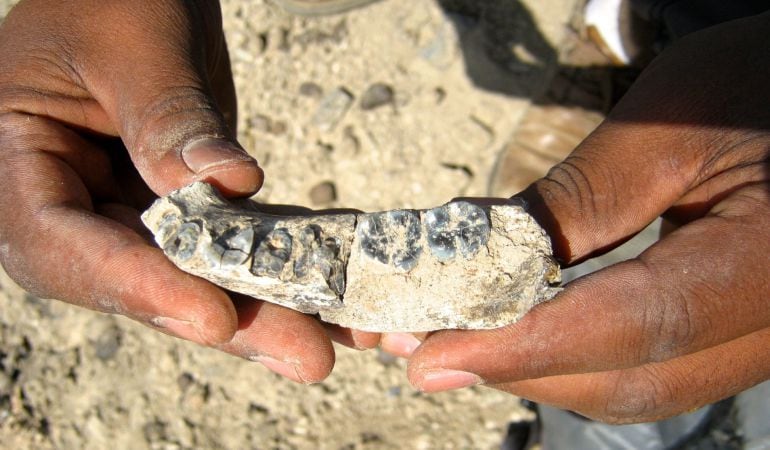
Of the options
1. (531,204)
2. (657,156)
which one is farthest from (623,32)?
(531,204)

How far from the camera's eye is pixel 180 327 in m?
1.82

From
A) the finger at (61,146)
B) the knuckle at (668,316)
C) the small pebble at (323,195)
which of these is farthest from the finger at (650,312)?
the small pebble at (323,195)

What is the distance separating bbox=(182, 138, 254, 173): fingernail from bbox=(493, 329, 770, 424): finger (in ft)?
3.63

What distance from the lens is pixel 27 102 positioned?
2051 mm

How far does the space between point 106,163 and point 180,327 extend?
79 cm

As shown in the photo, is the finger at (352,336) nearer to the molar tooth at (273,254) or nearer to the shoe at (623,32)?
the molar tooth at (273,254)

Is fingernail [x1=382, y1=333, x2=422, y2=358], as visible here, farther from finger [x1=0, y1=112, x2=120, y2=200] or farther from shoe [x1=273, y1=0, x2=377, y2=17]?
shoe [x1=273, y1=0, x2=377, y2=17]

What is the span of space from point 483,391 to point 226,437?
1233 millimetres

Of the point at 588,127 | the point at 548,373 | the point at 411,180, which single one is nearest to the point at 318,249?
the point at 548,373

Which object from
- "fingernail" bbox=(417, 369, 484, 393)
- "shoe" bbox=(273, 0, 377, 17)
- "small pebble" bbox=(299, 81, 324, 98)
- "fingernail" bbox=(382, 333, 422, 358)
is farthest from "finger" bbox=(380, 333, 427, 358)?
"shoe" bbox=(273, 0, 377, 17)

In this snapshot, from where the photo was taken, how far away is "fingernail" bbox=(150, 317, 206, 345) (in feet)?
5.89

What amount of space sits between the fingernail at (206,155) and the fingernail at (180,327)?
0.42 meters

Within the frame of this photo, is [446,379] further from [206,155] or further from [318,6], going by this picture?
[318,6]

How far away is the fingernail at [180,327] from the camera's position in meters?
1.80
